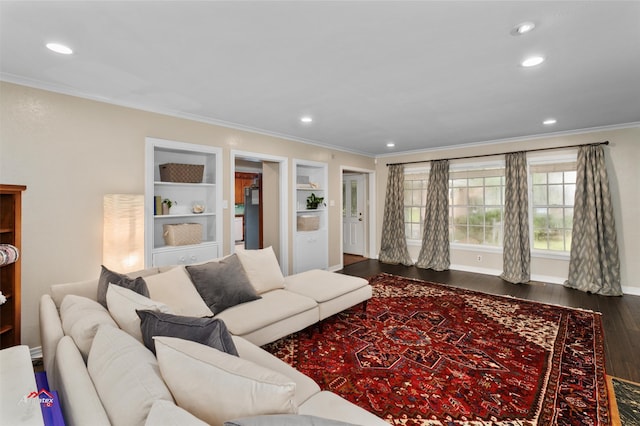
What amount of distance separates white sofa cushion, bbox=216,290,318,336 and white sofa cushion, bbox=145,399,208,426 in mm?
1511

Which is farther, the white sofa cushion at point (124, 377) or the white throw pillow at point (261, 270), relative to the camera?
the white throw pillow at point (261, 270)

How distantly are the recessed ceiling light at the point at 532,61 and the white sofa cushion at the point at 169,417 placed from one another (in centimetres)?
310

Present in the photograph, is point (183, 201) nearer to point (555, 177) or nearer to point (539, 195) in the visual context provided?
point (539, 195)

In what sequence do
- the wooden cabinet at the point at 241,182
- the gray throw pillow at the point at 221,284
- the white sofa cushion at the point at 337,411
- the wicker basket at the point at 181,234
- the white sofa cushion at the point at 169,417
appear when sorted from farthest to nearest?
1. the wooden cabinet at the point at 241,182
2. the wicker basket at the point at 181,234
3. the gray throw pillow at the point at 221,284
4. the white sofa cushion at the point at 337,411
5. the white sofa cushion at the point at 169,417

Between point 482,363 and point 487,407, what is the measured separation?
60 centimetres

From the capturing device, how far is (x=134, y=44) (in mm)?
2172

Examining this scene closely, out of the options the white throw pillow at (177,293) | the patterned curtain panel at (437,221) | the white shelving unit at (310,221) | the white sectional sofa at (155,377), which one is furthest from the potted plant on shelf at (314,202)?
the white sectional sofa at (155,377)

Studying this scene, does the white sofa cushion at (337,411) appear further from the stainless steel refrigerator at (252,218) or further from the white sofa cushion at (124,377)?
the stainless steel refrigerator at (252,218)

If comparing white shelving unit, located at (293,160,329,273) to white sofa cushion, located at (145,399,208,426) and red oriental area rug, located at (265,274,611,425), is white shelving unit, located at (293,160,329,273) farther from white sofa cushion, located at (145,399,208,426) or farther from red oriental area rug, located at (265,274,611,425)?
white sofa cushion, located at (145,399,208,426)

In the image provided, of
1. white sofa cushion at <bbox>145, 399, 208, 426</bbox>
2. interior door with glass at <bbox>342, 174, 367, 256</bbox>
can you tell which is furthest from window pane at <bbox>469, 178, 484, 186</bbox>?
white sofa cushion at <bbox>145, 399, 208, 426</bbox>

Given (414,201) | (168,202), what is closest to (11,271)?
(168,202)

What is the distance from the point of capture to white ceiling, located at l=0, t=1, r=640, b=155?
183cm

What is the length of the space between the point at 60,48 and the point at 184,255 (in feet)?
7.85

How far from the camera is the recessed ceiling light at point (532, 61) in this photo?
2410 mm
